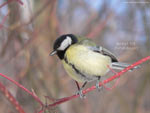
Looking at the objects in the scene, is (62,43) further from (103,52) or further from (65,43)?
(103,52)

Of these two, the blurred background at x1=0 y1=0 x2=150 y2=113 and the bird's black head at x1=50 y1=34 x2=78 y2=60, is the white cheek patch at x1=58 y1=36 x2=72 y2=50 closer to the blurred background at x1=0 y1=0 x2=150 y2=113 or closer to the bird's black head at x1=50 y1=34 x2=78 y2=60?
the bird's black head at x1=50 y1=34 x2=78 y2=60

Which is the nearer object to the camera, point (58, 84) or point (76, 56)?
point (76, 56)

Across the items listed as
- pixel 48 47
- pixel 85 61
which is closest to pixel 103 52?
pixel 85 61

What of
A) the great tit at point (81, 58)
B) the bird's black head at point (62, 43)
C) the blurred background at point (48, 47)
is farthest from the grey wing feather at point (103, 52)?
the blurred background at point (48, 47)

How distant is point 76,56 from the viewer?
1.41m

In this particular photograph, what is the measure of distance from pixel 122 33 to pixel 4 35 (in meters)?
1.72

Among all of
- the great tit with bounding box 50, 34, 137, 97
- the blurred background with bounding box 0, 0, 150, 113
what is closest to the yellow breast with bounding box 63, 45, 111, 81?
the great tit with bounding box 50, 34, 137, 97

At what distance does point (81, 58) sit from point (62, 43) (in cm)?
16

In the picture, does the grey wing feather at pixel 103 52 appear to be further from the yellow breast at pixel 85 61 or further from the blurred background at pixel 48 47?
the blurred background at pixel 48 47

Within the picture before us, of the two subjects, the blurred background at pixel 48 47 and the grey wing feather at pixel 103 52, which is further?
the blurred background at pixel 48 47

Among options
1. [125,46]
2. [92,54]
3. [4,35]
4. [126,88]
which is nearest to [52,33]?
[4,35]

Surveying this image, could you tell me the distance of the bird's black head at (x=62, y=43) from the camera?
1448 millimetres

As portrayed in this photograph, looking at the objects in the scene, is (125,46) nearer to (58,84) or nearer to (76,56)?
(58,84)

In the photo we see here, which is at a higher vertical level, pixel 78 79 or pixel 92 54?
pixel 92 54
